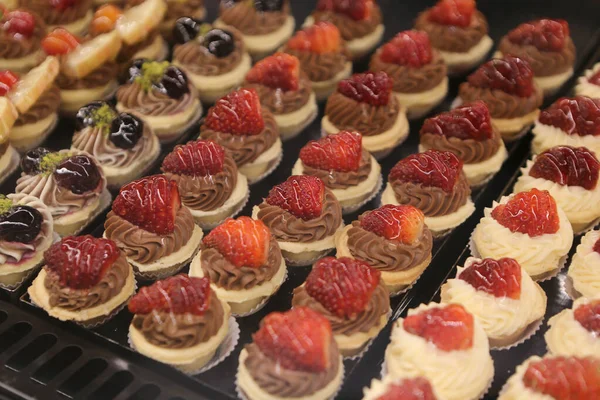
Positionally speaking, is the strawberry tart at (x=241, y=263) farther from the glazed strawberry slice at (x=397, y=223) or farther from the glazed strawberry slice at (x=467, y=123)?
the glazed strawberry slice at (x=467, y=123)

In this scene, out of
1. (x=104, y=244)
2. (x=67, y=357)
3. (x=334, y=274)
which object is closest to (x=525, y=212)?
(x=334, y=274)

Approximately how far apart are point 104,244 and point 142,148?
41.8 inches

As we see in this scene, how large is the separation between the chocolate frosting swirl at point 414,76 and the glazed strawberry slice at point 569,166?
106 cm

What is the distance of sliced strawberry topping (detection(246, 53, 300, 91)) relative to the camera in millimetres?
4711

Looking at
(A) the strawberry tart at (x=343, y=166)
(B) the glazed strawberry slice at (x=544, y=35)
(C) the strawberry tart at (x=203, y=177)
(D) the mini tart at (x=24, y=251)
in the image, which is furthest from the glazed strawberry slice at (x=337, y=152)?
(B) the glazed strawberry slice at (x=544, y=35)

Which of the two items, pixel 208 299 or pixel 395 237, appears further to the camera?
pixel 395 237

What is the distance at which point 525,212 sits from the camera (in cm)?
376

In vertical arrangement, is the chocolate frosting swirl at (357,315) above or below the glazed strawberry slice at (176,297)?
above

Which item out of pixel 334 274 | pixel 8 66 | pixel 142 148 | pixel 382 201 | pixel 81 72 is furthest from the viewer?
pixel 8 66

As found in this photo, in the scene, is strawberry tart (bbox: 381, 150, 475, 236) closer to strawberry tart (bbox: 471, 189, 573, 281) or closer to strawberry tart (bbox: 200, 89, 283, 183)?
strawberry tart (bbox: 471, 189, 573, 281)

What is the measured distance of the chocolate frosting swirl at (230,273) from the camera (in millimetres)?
3623

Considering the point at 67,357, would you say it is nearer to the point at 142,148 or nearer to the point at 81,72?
the point at 142,148

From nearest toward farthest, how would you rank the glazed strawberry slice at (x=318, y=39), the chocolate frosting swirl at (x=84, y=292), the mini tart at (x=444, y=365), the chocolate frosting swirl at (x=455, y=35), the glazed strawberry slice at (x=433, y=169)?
1. the mini tart at (x=444, y=365)
2. the chocolate frosting swirl at (x=84, y=292)
3. the glazed strawberry slice at (x=433, y=169)
4. the glazed strawberry slice at (x=318, y=39)
5. the chocolate frosting swirl at (x=455, y=35)

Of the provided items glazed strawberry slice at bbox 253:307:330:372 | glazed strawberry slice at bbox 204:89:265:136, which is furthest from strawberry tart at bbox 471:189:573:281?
glazed strawberry slice at bbox 204:89:265:136
